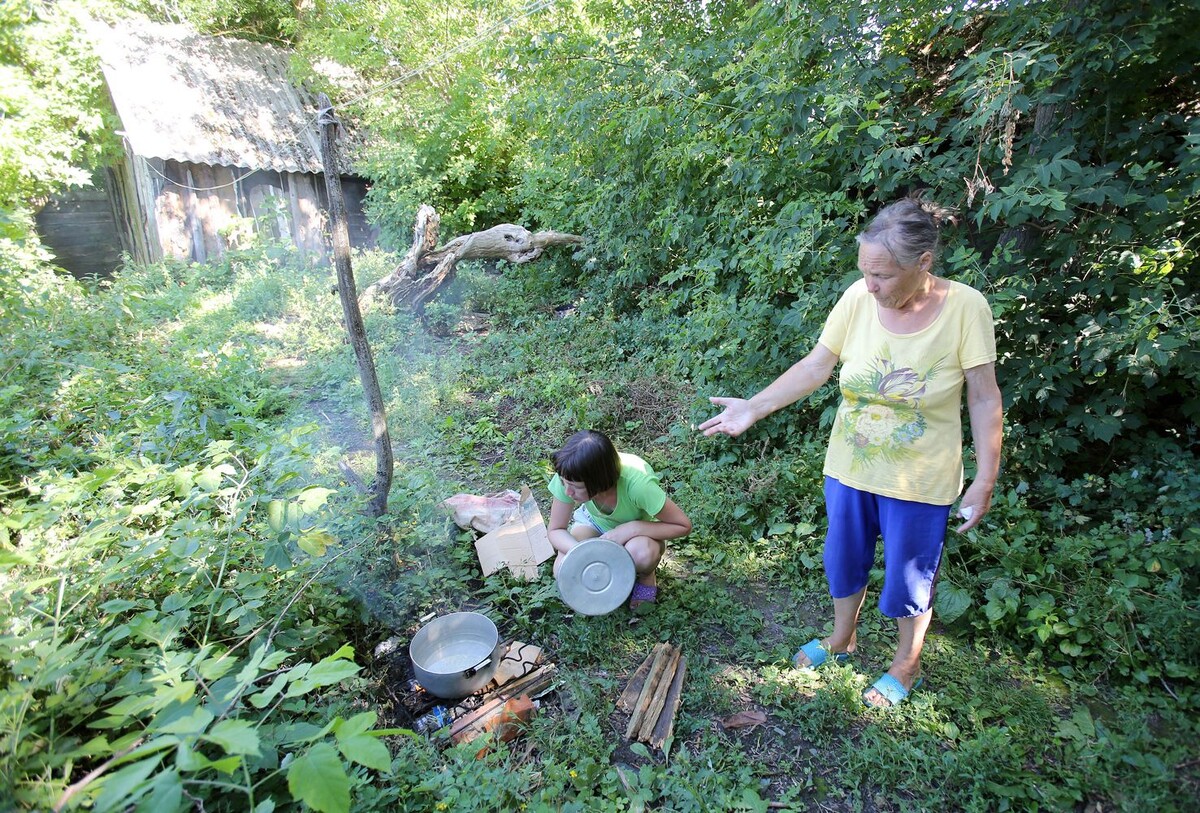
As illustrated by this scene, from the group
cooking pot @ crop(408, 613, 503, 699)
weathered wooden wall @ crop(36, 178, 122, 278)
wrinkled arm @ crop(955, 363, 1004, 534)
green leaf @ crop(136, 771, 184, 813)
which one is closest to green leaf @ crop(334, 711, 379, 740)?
green leaf @ crop(136, 771, 184, 813)

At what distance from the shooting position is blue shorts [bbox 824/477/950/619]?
222 centimetres

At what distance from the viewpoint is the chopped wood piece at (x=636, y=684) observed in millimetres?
2617

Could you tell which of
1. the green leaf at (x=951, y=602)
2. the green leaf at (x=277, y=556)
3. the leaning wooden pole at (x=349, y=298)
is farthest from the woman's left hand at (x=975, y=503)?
the leaning wooden pole at (x=349, y=298)

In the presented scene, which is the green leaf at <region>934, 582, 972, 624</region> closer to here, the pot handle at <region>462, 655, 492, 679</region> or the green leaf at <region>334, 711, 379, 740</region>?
the pot handle at <region>462, 655, 492, 679</region>

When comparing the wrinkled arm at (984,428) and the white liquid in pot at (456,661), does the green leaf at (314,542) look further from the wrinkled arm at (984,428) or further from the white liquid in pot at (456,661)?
the wrinkled arm at (984,428)

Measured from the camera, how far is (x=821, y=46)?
12.2ft

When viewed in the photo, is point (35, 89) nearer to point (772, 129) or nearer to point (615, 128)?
point (615, 128)

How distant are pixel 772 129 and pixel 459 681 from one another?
371cm

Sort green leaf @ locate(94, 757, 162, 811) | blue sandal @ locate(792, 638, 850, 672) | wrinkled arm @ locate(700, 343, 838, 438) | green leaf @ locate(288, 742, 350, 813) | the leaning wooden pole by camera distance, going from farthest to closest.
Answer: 1. the leaning wooden pole
2. blue sandal @ locate(792, 638, 850, 672)
3. wrinkled arm @ locate(700, 343, 838, 438)
4. green leaf @ locate(288, 742, 350, 813)
5. green leaf @ locate(94, 757, 162, 811)

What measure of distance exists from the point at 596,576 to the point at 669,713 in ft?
2.16

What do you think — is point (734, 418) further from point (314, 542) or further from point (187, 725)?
point (187, 725)

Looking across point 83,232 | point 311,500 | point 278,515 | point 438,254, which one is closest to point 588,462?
point 311,500

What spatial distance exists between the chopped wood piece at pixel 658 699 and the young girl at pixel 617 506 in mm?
414

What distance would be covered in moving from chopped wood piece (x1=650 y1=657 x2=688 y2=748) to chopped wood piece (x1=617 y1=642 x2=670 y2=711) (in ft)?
0.40
